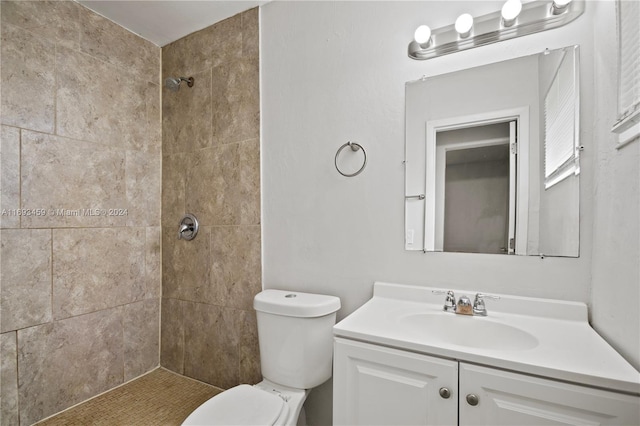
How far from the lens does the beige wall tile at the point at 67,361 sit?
60.4 inches

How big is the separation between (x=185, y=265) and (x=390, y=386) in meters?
1.56

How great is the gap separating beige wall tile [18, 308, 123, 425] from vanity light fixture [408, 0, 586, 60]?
223cm

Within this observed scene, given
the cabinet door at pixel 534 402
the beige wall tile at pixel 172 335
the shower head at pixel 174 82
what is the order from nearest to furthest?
the cabinet door at pixel 534 402 < the shower head at pixel 174 82 < the beige wall tile at pixel 172 335

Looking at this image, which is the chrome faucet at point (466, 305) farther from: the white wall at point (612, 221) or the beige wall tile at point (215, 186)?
the beige wall tile at point (215, 186)

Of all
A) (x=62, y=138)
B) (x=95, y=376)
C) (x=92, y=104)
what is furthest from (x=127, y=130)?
(x=95, y=376)

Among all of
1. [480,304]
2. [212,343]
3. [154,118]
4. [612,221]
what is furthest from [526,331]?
[154,118]

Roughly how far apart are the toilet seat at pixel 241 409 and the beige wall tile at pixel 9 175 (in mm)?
1286

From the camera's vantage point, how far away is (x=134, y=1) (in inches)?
68.5

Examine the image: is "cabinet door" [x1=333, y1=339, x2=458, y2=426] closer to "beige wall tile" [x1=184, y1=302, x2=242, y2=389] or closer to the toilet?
the toilet

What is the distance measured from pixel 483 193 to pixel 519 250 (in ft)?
0.84

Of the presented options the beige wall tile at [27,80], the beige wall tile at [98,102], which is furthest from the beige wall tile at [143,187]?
the beige wall tile at [27,80]

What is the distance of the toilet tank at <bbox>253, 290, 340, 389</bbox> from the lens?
4.49 feet

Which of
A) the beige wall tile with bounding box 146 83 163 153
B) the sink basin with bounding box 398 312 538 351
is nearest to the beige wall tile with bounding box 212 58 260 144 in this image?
the beige wall tile with bounding box 146 83 163 153

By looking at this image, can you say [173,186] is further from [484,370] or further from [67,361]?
[484,370]
